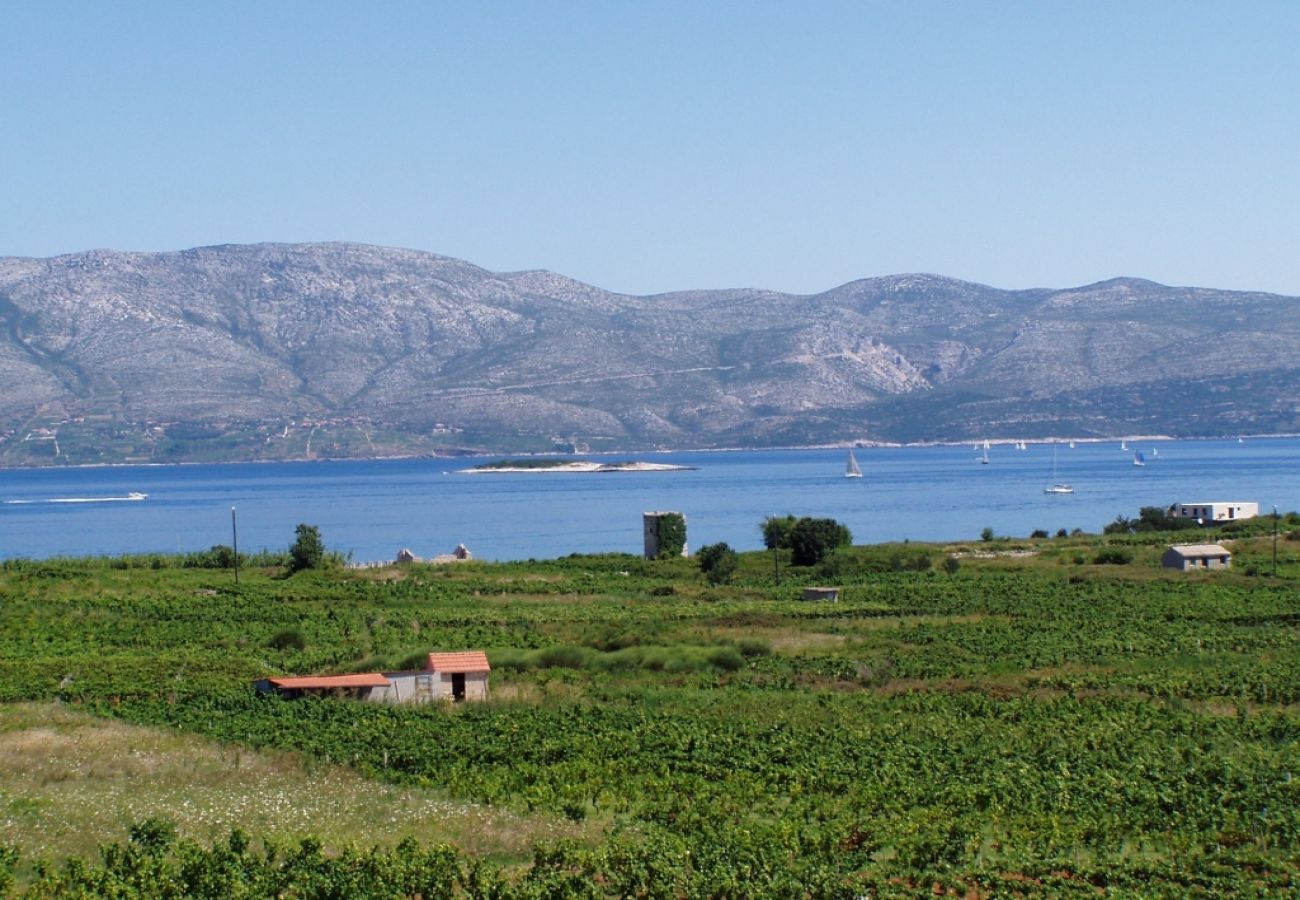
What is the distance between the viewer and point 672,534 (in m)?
71.1

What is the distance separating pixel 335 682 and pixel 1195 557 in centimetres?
3768

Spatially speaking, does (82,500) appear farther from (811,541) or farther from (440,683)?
(440,683)

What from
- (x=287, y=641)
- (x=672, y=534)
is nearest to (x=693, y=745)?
(x=287, y=641)

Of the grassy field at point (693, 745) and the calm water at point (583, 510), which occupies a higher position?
the grassy field at point (693, 745)

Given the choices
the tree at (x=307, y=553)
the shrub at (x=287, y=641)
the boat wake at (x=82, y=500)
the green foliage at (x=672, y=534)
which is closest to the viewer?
the shrub at (x=287, y=641)

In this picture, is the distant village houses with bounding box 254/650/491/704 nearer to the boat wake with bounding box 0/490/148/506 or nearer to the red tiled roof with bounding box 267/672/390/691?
the red tiled roof with bounding box 267/672/390/691

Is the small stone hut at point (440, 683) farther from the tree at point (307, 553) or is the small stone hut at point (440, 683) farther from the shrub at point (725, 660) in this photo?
the tree at point (307, 553)

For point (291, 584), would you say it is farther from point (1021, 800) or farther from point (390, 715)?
point (1021, 800)

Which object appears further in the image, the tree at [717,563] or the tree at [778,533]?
the tree at [778,533]

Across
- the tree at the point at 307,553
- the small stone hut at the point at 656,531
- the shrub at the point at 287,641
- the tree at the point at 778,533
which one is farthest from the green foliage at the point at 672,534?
the shrub at the point at 287,641

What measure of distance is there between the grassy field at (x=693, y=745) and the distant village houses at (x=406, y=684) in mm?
744

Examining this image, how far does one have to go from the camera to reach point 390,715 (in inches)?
1062

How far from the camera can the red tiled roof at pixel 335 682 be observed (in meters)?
29.3

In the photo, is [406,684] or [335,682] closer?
[335,682]
